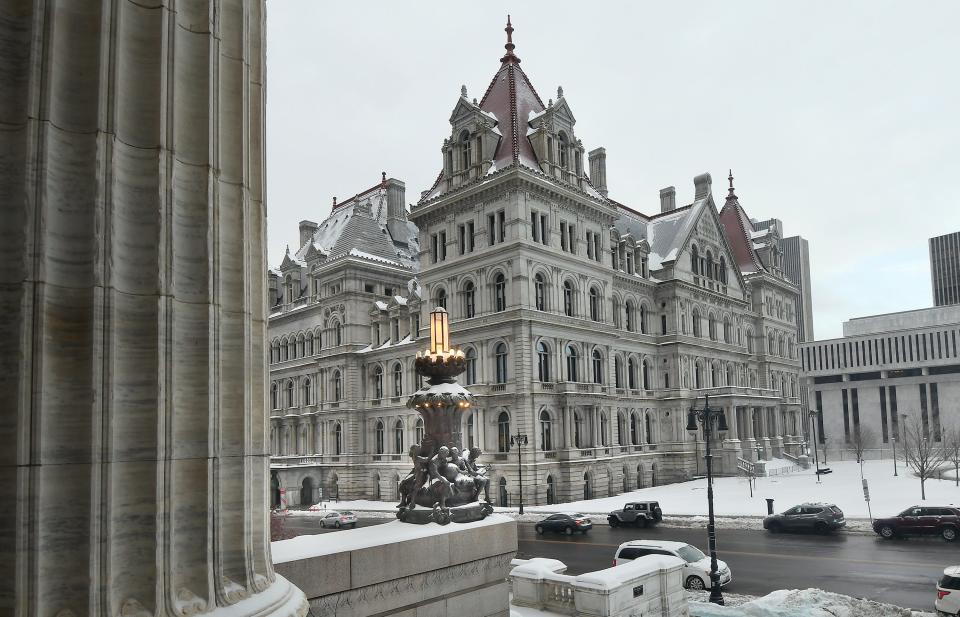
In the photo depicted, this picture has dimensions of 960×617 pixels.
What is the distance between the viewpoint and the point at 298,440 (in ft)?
209

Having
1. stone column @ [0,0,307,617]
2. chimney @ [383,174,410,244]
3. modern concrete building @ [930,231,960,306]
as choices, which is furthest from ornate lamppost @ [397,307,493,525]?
modern concrete building @ [930,231,960,306]

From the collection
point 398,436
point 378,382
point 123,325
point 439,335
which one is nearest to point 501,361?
point 398,436

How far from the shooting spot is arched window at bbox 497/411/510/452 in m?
45.7

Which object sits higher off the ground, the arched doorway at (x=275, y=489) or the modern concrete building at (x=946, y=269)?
A: the modern concrete building at (x=946, y=269)

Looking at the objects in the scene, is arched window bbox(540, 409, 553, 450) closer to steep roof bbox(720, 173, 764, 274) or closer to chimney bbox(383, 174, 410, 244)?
chimney bbox(383, 174, 410, 244)

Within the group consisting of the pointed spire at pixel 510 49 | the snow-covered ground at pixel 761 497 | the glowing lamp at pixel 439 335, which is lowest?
the snow-covered ground at pixel 761 497

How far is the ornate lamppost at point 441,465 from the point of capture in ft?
35.6

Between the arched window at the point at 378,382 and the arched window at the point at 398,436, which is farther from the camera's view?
the arched window at the point at 378,382

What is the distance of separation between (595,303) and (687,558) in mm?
30740

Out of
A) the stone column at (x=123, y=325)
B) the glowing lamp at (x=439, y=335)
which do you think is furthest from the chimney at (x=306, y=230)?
the stone column at (x=123, y=325)

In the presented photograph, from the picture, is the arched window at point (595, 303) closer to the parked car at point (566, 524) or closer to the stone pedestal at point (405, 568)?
the parked car at point (566, 524)

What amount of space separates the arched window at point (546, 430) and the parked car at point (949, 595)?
28955 millimetres

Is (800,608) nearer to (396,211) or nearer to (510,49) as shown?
(510,49)

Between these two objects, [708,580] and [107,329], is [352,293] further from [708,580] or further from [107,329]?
[107,329]
